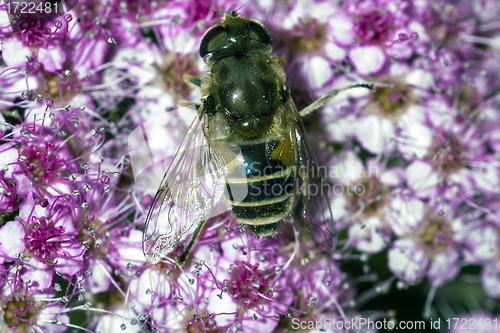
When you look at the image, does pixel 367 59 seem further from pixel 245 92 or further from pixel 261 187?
pixel 261 187

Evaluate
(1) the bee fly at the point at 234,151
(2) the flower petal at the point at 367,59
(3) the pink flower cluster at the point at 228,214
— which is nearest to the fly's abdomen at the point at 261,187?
(1) the bee fly at the point at 234,151

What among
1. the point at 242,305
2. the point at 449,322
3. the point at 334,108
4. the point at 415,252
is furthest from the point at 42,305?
the point at 449,322

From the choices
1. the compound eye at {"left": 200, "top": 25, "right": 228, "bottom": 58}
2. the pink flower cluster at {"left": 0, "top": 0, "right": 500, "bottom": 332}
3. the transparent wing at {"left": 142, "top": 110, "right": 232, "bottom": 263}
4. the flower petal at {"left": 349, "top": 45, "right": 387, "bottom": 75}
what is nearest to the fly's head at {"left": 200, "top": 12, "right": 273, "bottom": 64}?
the compound eye at {"left": 200, "top": 25, "right": 228, "bottom": 58}

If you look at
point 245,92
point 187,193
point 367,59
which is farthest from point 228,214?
point 367,59

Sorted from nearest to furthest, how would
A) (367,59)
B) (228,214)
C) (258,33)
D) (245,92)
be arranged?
1. (245,92)
2. (258,33)
3. (228,214)
4. (367,59)

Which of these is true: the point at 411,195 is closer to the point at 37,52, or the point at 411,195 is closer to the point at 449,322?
the point at 449,322

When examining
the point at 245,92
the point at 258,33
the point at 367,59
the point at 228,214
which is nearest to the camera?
the point at 245,92
